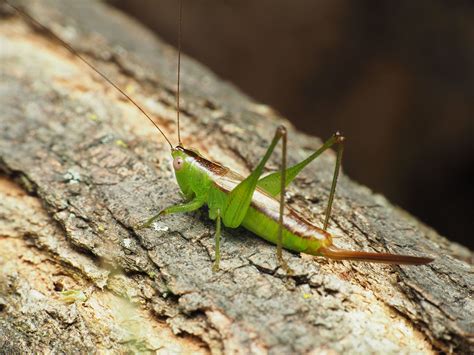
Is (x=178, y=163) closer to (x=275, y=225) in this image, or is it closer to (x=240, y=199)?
(x=240, y=199)

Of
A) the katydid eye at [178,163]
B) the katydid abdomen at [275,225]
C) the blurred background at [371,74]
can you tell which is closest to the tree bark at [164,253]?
the katydid abdomen at [275,225]

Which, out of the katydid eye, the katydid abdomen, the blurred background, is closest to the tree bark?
the katydid abdomen

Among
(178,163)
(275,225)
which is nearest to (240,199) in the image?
(275,225)

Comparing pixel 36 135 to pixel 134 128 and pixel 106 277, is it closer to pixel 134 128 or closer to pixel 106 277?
pixel 134 128

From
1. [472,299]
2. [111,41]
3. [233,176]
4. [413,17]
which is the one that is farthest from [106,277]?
[413,17]

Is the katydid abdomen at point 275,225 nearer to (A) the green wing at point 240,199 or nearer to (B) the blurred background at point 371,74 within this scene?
(A) the green wing at point 240,199

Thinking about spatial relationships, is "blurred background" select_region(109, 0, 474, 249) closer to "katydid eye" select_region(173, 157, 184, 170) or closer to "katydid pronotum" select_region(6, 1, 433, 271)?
"katydid pronotum" select_region(6, 1, 433, 271)
